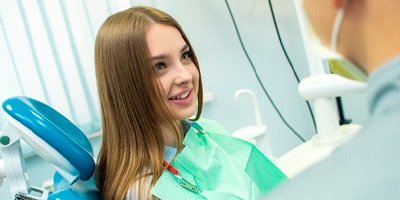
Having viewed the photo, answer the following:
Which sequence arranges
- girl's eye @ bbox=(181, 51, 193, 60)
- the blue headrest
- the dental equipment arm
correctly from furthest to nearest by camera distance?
1. the dental equipment arm
2. girl's eye @ bbox=(181, 51, 193, 60)
3. the blue headrest

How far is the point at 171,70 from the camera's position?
0.90 meters

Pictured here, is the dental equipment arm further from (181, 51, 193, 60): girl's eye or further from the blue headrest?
the blue headrest

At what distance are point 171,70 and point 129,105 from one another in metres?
0.13

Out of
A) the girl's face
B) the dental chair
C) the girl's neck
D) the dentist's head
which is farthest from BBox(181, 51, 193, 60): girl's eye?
the dentist's head

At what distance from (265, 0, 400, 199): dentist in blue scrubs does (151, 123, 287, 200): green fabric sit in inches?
22.8

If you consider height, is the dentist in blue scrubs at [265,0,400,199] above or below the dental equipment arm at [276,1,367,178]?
above

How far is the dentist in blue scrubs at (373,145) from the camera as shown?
0.80ft

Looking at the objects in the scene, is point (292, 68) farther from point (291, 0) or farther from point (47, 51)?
point (47, 51)

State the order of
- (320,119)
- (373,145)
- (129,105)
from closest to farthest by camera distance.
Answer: (373,145) → (129,105) → (320,119)

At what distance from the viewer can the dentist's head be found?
305 millimetres

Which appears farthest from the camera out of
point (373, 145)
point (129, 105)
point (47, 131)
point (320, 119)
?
point (320, 119)

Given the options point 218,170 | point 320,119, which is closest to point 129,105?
point 218,170

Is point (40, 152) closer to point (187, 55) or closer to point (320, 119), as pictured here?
point (187, 55)

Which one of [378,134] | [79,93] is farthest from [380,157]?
[79,93]
